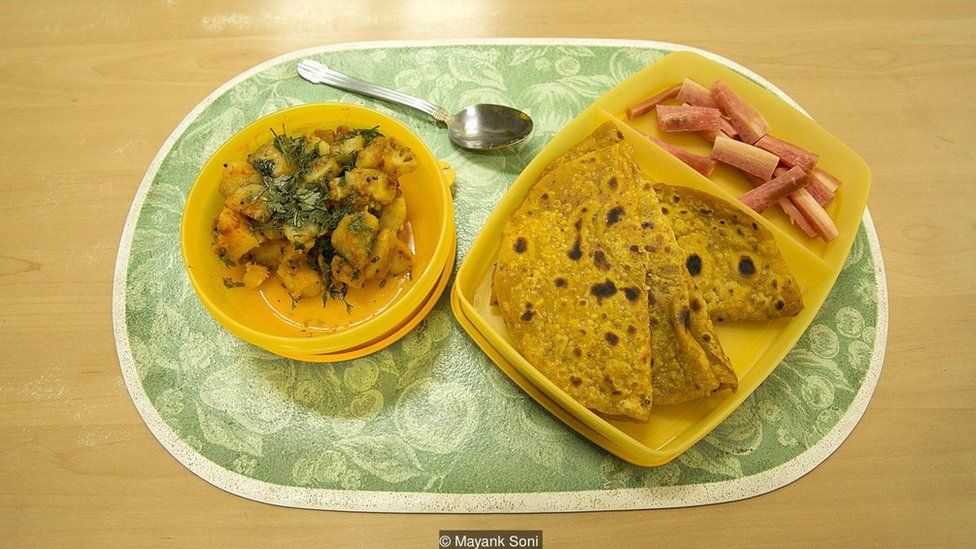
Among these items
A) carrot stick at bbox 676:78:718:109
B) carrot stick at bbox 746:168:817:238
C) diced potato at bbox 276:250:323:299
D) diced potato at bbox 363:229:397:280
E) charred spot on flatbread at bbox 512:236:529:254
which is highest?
carrot stick at bbox 676:78:718:109

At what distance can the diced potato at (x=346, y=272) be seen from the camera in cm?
119

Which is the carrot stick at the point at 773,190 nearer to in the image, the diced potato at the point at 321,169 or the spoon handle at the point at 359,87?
the spoon handle at the point at 359,87

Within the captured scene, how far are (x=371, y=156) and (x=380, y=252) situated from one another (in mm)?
209

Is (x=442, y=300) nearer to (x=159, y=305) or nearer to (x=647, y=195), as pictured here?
(x=647, y=195)

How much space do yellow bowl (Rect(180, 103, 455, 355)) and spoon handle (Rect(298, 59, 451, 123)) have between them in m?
0.27

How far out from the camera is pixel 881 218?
152 centimetres

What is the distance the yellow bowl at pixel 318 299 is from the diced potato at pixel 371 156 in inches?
3.7

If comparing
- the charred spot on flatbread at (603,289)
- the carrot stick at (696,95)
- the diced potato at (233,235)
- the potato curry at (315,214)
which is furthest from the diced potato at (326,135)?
the carrot stick at (696,95)

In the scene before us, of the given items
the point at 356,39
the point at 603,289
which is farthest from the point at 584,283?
the point at 356,39

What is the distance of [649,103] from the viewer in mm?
1487

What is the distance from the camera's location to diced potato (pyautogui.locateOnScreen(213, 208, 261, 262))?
1163mm

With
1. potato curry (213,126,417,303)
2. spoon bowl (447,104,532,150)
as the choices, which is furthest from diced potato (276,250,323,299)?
spoon bowl (447,104,532,150)

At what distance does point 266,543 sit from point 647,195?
109 centimetres

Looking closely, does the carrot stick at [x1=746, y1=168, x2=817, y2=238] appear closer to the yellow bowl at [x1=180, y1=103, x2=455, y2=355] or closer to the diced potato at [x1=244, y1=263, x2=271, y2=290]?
the yellow bowl at [x1=180, y1=103, x2=455, y2=355]
